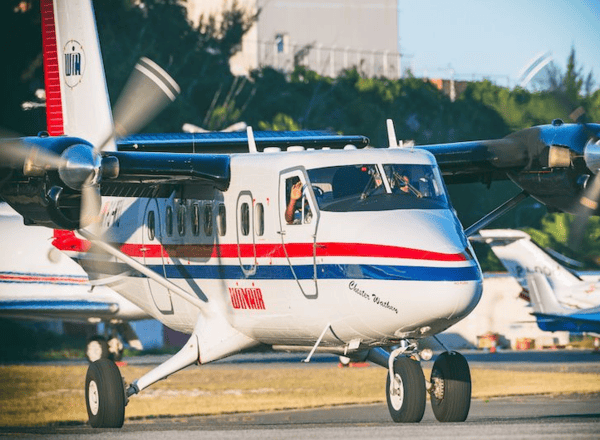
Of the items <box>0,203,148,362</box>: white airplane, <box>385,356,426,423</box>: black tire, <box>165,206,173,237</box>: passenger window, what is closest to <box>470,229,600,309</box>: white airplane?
<box>0,203,148,362</box>: white airplane

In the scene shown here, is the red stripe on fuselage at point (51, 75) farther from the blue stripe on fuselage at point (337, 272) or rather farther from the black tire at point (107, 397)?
the black tire at point (107, 397)

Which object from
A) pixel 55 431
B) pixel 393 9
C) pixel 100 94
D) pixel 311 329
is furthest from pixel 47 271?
pixel 393 9

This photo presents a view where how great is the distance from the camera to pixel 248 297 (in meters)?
17.8

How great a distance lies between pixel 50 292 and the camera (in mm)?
33156

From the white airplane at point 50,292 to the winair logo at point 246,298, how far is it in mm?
13553

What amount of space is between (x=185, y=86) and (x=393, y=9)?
1195 inches

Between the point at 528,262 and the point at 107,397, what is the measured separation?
23244 millimetres

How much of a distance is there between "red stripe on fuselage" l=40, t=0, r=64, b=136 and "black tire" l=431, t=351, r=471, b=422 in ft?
27.2

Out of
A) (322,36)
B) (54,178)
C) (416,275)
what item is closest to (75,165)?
(54,178)

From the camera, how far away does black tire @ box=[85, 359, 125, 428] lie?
18.3 m

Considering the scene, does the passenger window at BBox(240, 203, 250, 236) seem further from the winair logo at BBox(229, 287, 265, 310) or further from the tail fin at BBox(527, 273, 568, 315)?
the tail fin at BBox(527, 273, 568, 315)

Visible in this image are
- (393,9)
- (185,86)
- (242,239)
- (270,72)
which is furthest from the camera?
(393,9)

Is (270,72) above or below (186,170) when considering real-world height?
above

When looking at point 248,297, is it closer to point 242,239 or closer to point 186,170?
point 242,239
